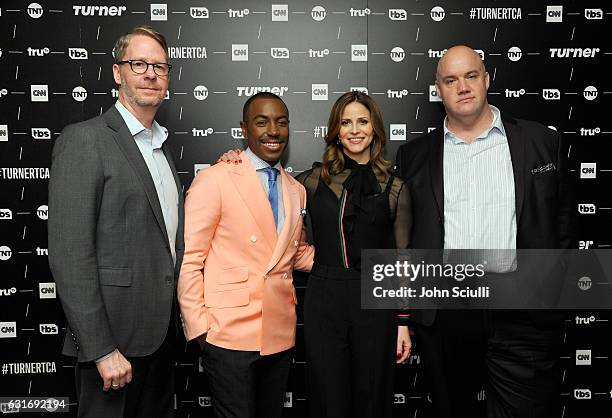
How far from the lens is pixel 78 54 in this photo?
9.61 ft

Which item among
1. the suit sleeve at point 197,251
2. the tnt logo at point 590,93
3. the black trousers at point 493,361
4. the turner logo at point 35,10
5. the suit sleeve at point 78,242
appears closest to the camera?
the suit sleeve at point 78,242

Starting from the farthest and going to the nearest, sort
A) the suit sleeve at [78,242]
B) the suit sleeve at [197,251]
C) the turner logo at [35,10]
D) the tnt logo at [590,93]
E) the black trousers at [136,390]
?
the tnt logo at [590,93]
the turner logo at [35,10]
the suit sleeve at [197,251]
the black trousers at [136,390]
the suit sleeve at [78,242]

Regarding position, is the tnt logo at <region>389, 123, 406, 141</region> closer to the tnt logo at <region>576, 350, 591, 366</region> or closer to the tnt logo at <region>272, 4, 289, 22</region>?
the tnt logo at <region>272, 4, 289, 22</region>

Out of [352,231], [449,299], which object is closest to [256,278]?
[352,231]

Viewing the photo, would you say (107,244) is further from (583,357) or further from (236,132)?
(583,357)

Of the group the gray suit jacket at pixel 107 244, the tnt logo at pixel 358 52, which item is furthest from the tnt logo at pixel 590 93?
the gray suit jacket at pixel 107 244

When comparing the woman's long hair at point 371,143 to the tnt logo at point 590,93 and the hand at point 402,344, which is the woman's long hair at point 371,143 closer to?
the hand at point 402,344

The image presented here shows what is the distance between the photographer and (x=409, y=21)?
9.78 ft

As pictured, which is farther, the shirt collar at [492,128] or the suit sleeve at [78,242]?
the shirt collar at [492,128]

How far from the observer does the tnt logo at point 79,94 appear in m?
2.94

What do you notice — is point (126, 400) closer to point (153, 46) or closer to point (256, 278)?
point (256, 278)

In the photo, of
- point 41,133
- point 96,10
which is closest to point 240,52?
point 96,10

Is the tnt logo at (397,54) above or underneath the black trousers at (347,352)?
above

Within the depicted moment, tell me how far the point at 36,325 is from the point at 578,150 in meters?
3.14
